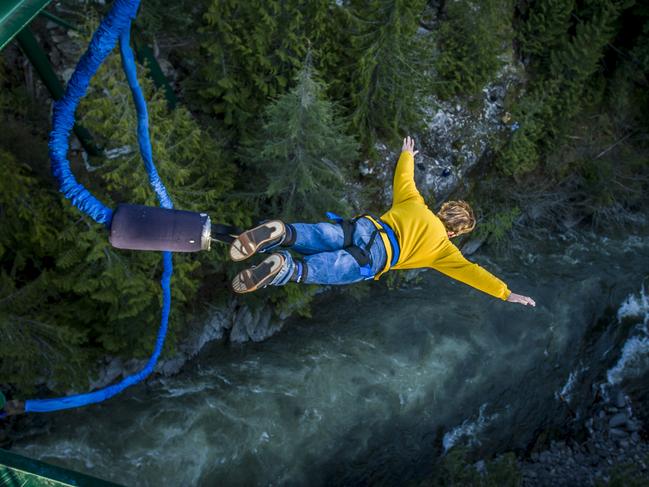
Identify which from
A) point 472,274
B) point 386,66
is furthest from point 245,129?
point 472,274

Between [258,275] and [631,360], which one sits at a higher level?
[258,275]

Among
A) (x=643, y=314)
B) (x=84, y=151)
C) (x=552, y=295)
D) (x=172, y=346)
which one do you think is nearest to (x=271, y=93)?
(x=84, y=151)

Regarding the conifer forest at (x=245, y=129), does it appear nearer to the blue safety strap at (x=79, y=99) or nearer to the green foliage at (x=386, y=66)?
the green foliage at (x=386, y=66)

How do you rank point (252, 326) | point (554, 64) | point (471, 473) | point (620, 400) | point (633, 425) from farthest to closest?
point (620, 400), point (633, 425), point (554, 64), point (252, 326), point (471, 473)

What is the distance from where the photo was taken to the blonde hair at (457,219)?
201 inches

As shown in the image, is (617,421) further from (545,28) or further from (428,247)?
(428,247)

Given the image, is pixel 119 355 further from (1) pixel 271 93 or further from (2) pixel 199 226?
(2) pixel 199 226

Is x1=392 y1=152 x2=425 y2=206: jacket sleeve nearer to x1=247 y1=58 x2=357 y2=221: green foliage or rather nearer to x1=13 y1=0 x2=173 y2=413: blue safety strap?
x1=247 y1=58 x2=357 y2=221: green foliage

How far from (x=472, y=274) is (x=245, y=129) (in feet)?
16.6

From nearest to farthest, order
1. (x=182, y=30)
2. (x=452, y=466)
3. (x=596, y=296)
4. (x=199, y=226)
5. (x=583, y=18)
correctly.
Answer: (x=199, y=226) < (x=182, y=30) < (x=452, y=466) < (x=583, y=18) < (x=596, y=296)

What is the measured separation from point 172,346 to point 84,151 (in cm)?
366

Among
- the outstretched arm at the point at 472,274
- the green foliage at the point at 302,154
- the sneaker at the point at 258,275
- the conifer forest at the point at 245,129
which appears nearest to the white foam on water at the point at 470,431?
the conifer forest at the point at 245,129

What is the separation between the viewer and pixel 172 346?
28.1 feet

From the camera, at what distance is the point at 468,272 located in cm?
509
